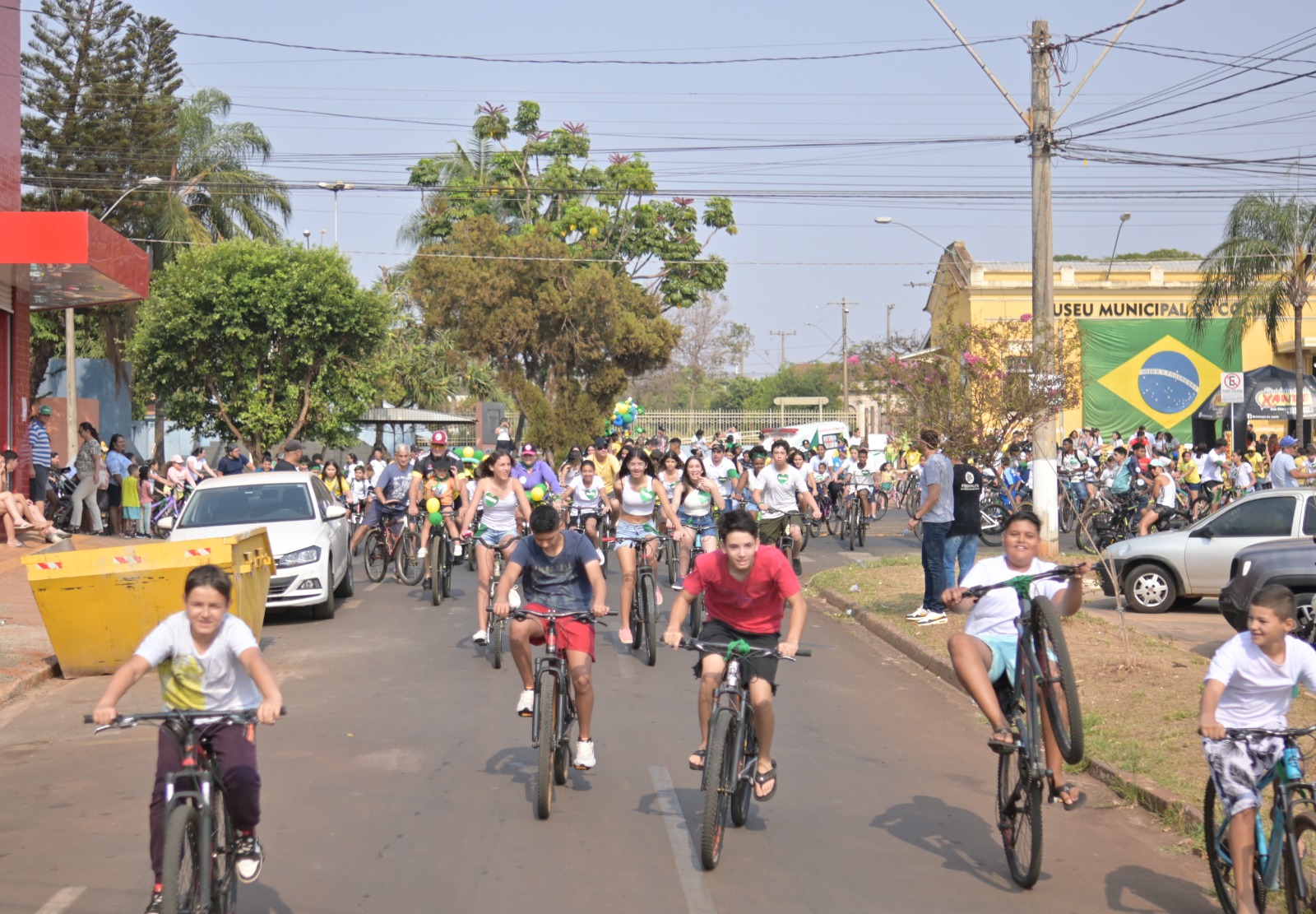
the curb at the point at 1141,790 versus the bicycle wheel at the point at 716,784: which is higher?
the bicycle wheel at the point at 716,784

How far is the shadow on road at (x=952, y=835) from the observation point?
6.58m

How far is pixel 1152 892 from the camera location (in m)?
6.33

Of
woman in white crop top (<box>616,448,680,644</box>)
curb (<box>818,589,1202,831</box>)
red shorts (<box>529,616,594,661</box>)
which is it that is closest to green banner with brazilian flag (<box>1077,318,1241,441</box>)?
woman in white crop top (<box>616,448,680,644</box>)

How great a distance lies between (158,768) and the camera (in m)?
5.26

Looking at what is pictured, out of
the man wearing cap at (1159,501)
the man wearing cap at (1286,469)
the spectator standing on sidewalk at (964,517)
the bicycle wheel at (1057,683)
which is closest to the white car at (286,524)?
the spectator standing on sidewalk at (964,517)

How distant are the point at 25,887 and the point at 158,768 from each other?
1.37 m

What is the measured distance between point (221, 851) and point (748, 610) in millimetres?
2958

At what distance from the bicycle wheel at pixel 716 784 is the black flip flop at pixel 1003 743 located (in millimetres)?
1227

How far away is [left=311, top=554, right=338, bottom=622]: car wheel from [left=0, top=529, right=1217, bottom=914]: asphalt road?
3.40 metres

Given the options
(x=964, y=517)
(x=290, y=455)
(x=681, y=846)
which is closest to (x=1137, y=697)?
(x=964, y=517)

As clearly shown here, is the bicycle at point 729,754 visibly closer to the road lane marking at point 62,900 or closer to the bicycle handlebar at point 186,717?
the bicycle handlebar at point 186,717

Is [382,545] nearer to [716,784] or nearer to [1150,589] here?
[1150,589]

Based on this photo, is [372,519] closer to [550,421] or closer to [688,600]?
[688,600]

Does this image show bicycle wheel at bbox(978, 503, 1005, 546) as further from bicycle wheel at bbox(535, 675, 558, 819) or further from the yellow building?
the yellow building
